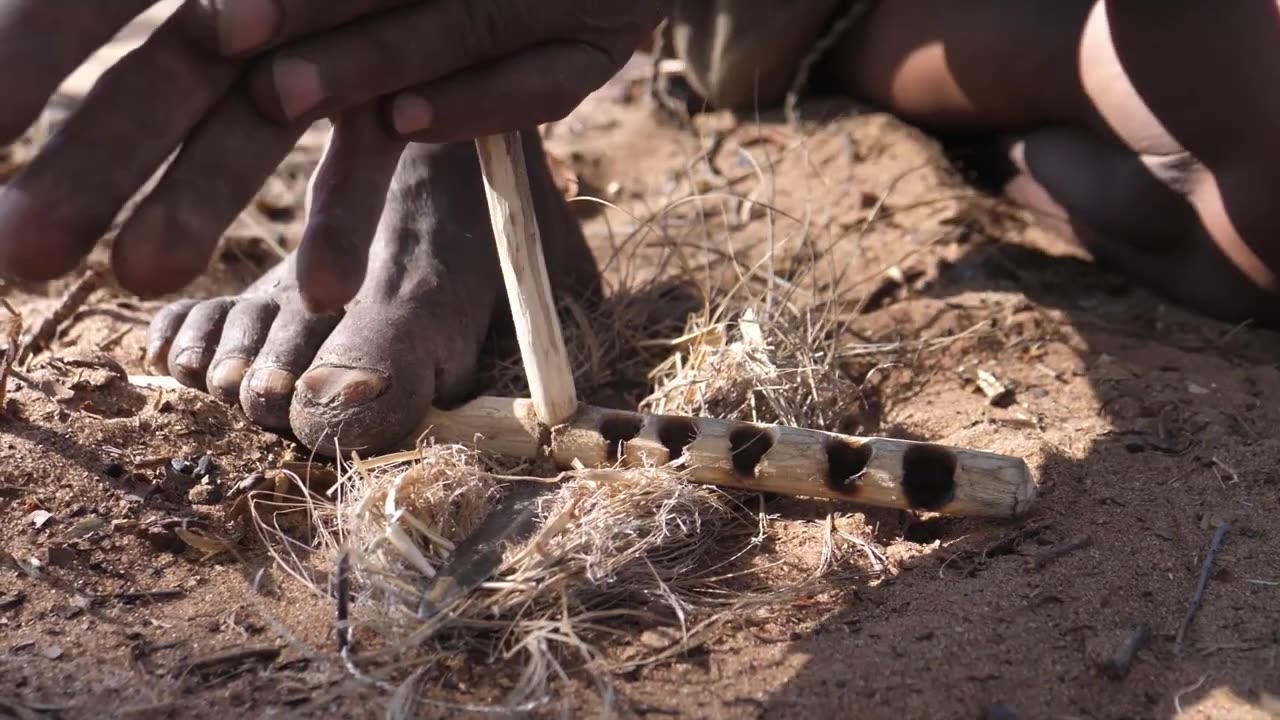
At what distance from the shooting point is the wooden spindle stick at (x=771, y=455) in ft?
5.07

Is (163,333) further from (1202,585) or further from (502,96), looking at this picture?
(1202,585)

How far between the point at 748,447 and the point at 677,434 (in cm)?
10

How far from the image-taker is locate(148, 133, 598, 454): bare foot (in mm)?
1621

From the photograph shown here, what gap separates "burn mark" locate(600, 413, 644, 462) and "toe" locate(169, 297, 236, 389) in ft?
2.03

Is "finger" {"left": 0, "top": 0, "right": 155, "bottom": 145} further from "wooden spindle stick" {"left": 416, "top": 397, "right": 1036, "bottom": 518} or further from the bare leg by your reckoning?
the bare leg

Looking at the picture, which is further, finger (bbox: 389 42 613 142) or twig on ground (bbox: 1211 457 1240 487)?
twig on ground (bbox: 1211 457 1240 487)

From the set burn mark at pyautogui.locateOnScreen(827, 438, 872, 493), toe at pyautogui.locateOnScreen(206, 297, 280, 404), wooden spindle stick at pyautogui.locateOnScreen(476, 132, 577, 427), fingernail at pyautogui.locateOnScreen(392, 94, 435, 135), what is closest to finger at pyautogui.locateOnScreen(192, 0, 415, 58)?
fingernail at pyautogui.locateOnScreen(392, 94, 435, 135)

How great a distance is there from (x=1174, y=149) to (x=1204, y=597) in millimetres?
1009

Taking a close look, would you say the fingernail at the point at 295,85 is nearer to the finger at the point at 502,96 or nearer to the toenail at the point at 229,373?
the finger at the point at 502,96

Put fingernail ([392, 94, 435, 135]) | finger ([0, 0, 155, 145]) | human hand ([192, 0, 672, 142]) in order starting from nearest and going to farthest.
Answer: finger ([0, 0, 155, 145]) → human hand ([192, 0, 672, 142]) → fingernail ([392, 94, 435, 135])

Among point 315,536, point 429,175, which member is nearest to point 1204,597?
point 315,536

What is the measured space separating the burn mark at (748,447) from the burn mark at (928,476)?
Answer: 18 centimetres

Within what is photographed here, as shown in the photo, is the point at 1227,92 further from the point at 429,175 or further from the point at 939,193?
the point at 429,175

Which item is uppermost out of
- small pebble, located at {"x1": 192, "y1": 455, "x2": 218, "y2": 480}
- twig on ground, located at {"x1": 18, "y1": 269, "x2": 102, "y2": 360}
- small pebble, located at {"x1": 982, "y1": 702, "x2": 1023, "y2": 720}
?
twig on ground, located at {"x1": 18, "y1": 269, "x2": 102, "y2": 360}
